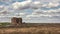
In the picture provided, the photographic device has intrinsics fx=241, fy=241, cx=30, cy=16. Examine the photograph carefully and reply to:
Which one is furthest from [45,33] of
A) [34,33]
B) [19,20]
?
[19,20]

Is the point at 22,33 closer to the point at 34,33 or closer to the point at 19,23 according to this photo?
the point at 34,33

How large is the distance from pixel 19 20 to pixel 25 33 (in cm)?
3646

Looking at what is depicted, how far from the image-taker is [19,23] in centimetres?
8306

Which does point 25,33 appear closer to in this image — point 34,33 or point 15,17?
point 34,33

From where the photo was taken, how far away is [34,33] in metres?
43.9

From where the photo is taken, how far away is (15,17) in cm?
8419

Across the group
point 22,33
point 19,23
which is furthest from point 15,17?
point 22,33

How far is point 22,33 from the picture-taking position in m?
44.3

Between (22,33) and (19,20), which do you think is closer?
(22,33)

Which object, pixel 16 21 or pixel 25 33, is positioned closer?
pixel 25 33

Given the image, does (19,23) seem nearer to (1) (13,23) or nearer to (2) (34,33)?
(1) (13,23)

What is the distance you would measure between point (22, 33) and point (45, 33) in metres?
4.34

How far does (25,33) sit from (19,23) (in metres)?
39.1

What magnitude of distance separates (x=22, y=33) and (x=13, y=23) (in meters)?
36.3
